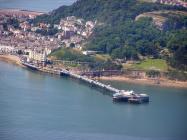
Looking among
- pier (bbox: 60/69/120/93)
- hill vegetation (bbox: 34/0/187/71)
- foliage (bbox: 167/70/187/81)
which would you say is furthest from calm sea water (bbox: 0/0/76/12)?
foliage (bbox: 167/70/187/81)

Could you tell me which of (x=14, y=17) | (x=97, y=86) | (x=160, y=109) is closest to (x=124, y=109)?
(x=160, y=109)

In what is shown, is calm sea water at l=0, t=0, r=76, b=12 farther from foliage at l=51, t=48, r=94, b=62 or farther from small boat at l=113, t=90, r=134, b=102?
small boat at l=113, t=90, r=134, b=102

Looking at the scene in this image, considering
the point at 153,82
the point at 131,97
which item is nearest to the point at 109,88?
the point at 131,97

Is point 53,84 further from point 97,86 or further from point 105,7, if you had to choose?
point 105,7

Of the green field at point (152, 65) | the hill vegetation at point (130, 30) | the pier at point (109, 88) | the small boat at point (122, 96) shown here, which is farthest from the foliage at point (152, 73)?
the small boat at point (122, 96)

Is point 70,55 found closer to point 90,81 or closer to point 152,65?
point 152,65

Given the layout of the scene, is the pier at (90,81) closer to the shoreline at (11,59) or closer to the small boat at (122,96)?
the small boat at (122,96)

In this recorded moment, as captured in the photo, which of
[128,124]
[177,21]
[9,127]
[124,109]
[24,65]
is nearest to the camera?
[9,127]
